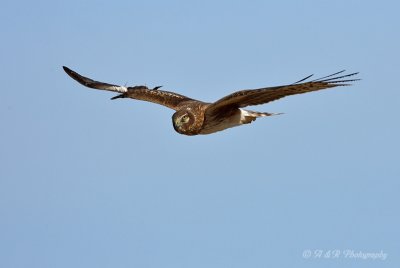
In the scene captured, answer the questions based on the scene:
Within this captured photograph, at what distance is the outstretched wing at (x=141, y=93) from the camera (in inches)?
808

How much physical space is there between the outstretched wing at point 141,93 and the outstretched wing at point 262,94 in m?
2.35

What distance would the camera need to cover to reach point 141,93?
2133 centimetres

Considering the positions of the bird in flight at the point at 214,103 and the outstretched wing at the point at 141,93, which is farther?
the outstretched wing at the point at 141,93

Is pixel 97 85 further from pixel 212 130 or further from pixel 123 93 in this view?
pixel 212 130

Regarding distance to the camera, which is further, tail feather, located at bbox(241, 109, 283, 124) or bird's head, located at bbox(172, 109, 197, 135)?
tail feather, located at bbox(241, 109, 283, 124)

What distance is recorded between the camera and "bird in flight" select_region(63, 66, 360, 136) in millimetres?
15695

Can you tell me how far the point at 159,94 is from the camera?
21.0 meters

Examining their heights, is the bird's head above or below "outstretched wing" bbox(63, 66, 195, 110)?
below

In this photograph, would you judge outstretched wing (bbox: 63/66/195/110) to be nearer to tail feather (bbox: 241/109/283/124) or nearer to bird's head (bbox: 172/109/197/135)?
bird's head (bbox: 172/109/197/135)

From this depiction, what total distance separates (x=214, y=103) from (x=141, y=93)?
4.26 m

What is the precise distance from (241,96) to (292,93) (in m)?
1.00

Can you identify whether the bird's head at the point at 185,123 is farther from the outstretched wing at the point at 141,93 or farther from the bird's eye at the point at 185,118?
the outstretched wing at the point at 141,93

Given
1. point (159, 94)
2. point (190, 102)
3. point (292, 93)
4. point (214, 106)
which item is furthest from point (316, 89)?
point (159, 94)

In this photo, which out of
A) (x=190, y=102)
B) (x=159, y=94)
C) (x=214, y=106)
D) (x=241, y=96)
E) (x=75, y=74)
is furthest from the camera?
(x=75, y=74)
